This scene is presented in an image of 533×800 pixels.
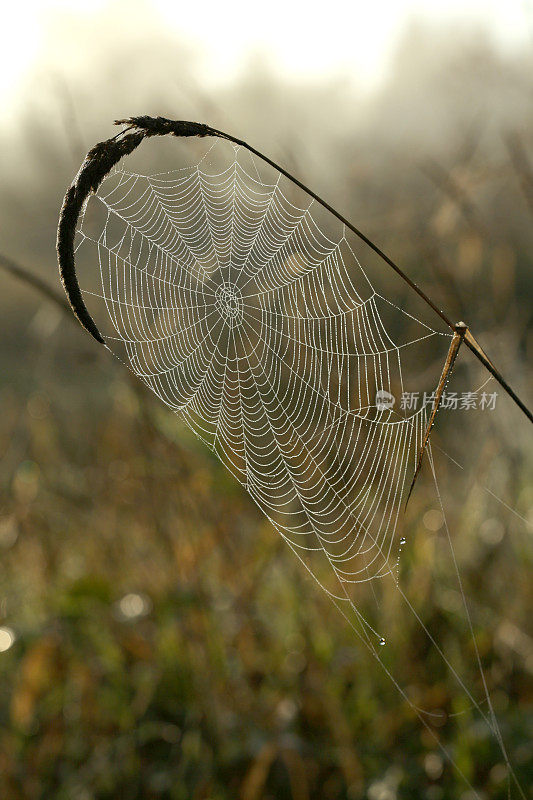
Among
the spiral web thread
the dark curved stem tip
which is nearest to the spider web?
the spiral web thread

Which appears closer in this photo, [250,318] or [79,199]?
[79,199]

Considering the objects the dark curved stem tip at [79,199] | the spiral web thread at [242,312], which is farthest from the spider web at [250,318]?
the dark curved stem tip at [79,199]

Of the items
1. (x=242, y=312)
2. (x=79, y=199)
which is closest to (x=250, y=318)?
(x=242, y=312)

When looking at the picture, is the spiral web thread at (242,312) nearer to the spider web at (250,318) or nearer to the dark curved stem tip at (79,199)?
the spider web at (250,318)

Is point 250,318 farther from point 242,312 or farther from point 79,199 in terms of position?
point 79,199

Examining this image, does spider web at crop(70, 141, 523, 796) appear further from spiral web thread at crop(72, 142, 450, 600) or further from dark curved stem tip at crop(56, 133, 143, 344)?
dark curved stem tip at crop(56, 133, 143, 344)

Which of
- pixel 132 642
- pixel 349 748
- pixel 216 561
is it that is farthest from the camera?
pixel 216 561

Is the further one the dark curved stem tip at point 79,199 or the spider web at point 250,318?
the spider web at point 250,318

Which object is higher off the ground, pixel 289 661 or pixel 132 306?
pixel 132 306

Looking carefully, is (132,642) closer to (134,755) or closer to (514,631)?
(134,755)

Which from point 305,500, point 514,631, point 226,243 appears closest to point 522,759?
point 514,631

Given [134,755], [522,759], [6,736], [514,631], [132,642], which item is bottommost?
[6,736]
